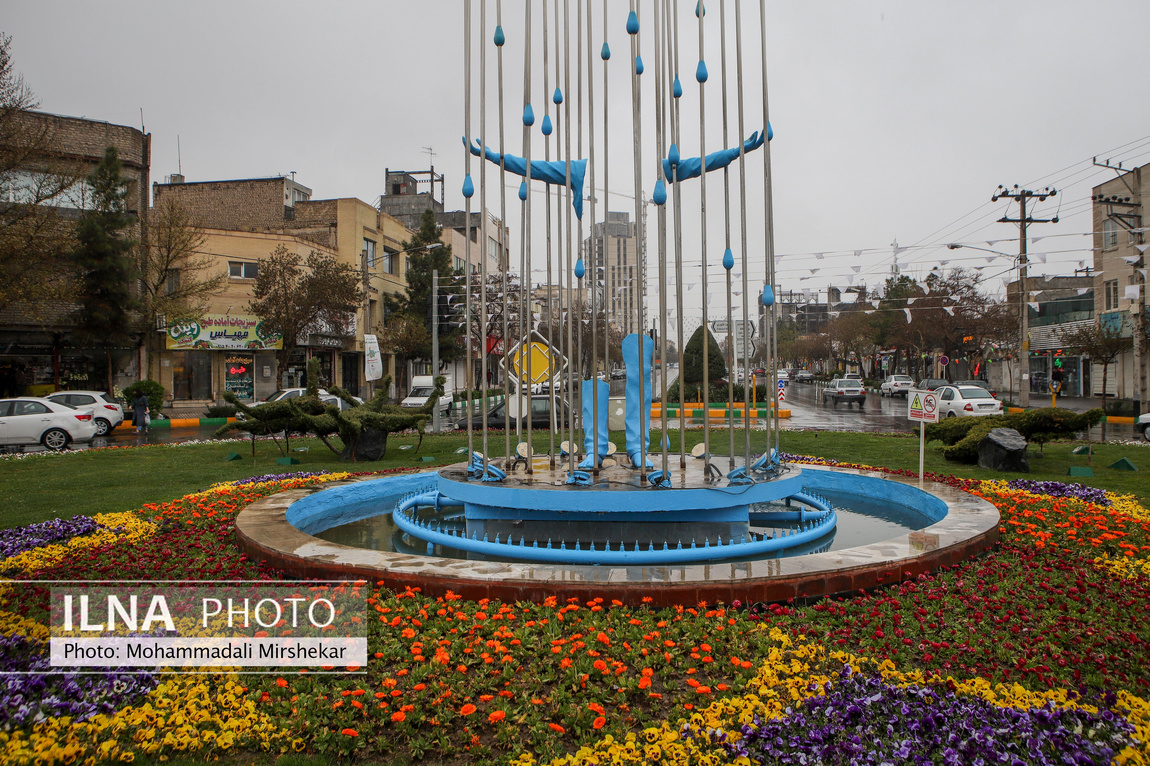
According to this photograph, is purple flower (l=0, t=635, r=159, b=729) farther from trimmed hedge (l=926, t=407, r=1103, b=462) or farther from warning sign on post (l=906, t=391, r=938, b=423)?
trimmed hedge (l=926, t=407, r=1103, b=462)

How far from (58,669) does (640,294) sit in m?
4.71

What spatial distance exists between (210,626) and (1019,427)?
12827 millimetres

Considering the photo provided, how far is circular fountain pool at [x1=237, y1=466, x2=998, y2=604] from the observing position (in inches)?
186

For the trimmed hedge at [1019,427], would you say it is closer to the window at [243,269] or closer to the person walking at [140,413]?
the person walking at [140,413]

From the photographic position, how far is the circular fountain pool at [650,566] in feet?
15.5

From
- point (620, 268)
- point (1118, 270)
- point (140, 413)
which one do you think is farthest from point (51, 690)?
point (1118, 270)

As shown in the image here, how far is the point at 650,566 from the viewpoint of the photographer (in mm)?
5188

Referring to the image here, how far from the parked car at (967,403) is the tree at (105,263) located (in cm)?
3093

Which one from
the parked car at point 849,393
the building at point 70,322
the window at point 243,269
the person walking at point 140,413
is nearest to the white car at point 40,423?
the person walking at point 140,413

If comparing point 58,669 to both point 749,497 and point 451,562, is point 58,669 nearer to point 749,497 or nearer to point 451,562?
point 451,562

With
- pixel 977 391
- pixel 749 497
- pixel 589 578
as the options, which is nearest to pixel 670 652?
pixel 589 578

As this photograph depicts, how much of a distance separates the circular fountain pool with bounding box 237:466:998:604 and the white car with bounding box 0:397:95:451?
15.3 m

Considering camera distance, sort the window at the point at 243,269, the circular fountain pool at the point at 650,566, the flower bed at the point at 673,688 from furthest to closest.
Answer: the window at the point at 243,269 < the circular fountain pool at the point at 650,566 < the flower bed at the point at 673,688

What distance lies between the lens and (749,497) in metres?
6.32
